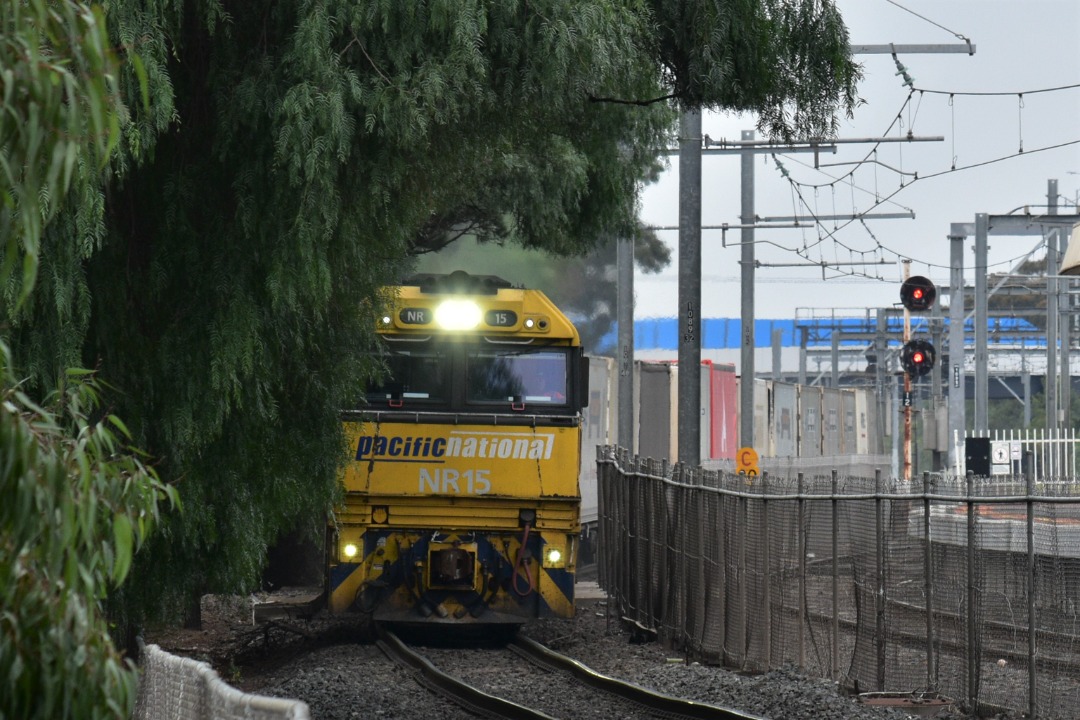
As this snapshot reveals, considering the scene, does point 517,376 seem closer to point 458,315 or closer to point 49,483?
point 458,315

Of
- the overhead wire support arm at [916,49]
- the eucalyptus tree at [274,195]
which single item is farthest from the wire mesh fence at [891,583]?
the overhead wire support arm at [916,49]

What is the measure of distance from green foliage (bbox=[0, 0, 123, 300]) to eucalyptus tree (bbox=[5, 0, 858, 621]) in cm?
367

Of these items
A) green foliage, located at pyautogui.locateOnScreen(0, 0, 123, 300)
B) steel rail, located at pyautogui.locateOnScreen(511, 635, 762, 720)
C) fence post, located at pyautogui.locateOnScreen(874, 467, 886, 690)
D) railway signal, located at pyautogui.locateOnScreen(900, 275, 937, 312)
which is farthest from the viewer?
railway signal, located at pyautogui.locateOnScreen(900, 275, 937, 312)

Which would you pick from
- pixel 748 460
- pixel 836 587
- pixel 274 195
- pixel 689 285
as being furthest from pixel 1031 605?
pixel 748 460

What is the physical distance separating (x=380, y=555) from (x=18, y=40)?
11.0m

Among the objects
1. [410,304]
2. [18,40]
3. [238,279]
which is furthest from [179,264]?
[18,40]

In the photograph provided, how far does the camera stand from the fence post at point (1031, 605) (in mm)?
10703

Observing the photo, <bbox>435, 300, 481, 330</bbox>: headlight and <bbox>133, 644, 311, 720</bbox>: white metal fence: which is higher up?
<bbox>435, 300, 481, 330</bbox>: headlight

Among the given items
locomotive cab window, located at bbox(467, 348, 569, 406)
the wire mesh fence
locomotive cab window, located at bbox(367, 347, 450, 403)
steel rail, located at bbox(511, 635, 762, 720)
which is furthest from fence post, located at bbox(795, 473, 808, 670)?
locomotive cab window, located at bbox(367, 347, 450, 403)

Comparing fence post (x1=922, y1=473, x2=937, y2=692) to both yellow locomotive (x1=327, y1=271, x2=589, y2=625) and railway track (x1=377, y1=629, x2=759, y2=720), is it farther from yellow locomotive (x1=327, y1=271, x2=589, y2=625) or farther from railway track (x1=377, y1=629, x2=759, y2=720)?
yellow locomotive (x1=327, y1=271, x2=589, y2=625)

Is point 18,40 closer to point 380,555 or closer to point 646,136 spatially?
point 380,555

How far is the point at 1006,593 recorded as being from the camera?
444 inches

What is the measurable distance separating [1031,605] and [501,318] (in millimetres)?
5904

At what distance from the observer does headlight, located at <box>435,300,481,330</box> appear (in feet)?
49.3
